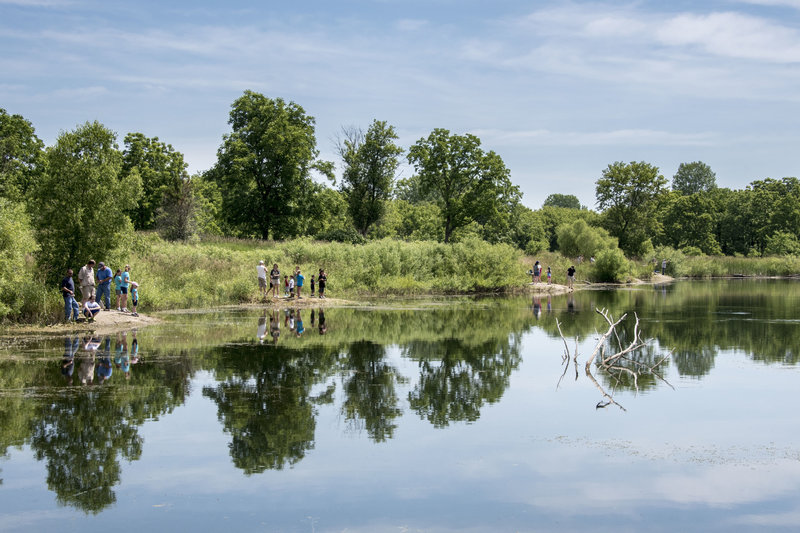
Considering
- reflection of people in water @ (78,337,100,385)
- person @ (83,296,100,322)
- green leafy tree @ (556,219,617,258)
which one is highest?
green leafy tree @ (556,219,617,258)

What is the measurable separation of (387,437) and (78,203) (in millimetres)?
20557

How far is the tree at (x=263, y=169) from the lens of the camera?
68.6 metres

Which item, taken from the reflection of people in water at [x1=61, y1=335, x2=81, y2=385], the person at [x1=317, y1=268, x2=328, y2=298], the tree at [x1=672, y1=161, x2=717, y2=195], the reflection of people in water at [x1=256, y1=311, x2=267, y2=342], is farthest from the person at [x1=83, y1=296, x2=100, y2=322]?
the tree at [x1=672, y1=161, x2=717, y2=195]

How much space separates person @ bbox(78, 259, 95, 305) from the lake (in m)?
3.50

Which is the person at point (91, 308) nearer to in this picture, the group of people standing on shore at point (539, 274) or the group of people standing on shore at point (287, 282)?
the group of people standing on shore at point (287, 282)

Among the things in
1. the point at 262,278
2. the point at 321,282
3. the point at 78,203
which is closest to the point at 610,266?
the point at 321,282

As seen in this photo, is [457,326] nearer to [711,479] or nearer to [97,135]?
[97,135]

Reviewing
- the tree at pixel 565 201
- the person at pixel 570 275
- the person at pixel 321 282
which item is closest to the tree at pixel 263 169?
the person at pixel 570 275

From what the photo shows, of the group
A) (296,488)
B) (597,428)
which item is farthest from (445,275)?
(296,488)

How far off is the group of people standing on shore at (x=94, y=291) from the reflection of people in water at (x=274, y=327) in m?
5.24

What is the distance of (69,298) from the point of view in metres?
26.8

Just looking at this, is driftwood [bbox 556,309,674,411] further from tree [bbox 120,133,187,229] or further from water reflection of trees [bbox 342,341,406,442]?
tree [bbox 120,133,187,229]

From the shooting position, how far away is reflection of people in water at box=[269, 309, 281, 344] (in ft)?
85.1

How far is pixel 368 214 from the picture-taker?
78.5 m
